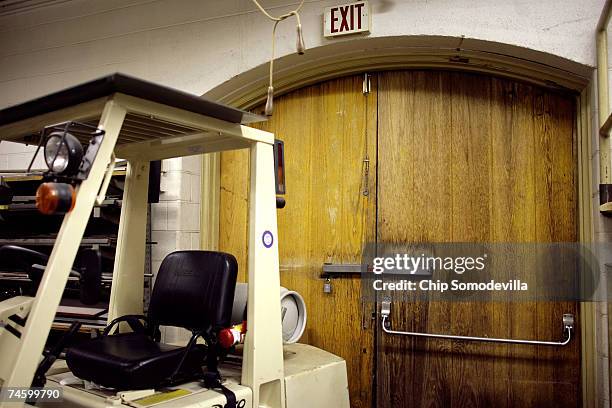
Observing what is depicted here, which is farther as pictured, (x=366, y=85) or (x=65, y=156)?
(x=366, y=85)

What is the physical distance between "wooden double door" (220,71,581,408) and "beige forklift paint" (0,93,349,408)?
2.35ft

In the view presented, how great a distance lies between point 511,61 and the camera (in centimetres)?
304

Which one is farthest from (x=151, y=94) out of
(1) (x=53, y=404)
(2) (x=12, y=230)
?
(2) (x=12, y=230)

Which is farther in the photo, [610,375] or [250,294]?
[610,375]

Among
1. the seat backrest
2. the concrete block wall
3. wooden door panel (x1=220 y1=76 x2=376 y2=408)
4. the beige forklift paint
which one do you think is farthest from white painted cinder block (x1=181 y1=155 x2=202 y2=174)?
the seat backrest

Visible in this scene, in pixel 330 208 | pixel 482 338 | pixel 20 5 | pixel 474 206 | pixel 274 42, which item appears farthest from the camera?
pixel 20 5

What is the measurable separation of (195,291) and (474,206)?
1790mm

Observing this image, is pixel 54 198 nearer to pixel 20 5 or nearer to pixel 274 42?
pixel 274 42

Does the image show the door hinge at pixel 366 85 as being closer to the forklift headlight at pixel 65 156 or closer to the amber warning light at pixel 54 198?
the forklift headlight at pixel 65 156

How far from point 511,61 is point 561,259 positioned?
119cm

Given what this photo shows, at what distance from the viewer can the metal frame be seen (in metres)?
1.58

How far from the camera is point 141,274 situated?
259cm

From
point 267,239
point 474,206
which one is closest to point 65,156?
point 267,239

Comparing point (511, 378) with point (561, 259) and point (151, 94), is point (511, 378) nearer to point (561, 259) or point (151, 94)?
point (561, 259)
